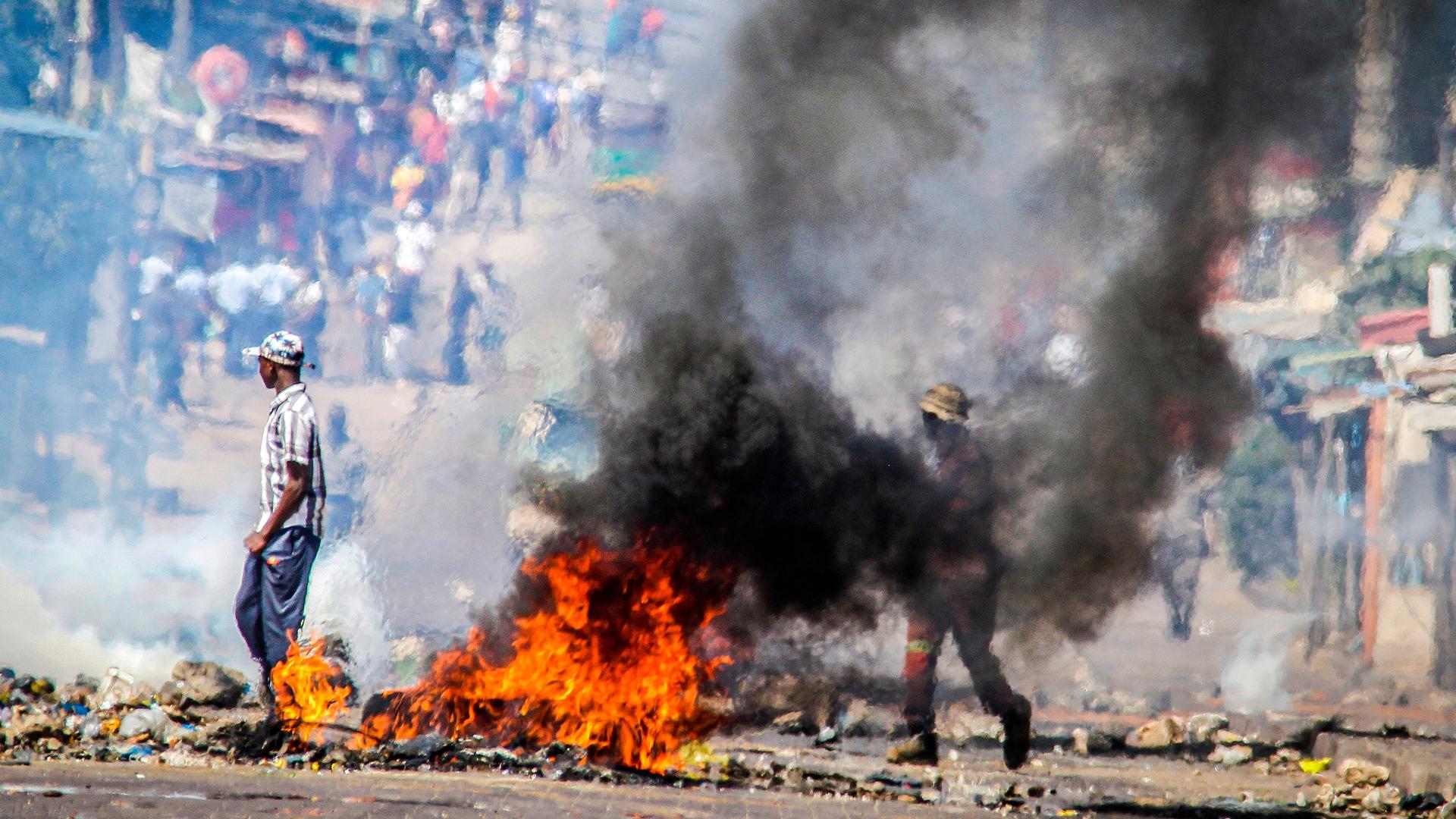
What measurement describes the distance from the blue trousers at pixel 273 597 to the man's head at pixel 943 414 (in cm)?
289

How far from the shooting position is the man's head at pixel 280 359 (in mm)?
6148

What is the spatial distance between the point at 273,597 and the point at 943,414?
3.16m

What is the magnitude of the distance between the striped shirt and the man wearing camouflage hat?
9.19 ft

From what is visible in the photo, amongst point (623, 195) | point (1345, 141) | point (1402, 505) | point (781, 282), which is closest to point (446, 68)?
point (623, 195)

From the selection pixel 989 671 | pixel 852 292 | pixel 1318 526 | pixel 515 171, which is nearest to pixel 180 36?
pixel 515 171

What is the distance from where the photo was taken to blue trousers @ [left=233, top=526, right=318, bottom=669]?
584 cm

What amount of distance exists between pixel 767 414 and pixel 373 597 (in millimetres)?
4056

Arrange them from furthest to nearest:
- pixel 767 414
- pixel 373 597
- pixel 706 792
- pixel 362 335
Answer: pixel 362 335 < pixel 373 597 < pixel 767 414 < pixel 706 792

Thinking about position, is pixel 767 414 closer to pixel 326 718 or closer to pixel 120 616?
pixel 326 718

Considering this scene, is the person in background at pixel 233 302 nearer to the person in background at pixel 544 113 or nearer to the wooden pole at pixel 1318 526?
the person in background at pixel 544 113

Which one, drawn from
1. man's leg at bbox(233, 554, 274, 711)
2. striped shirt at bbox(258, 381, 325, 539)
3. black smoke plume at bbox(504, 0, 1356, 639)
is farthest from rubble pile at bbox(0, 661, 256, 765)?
black smoke plume at bbox(504, 0, 1356, 639)

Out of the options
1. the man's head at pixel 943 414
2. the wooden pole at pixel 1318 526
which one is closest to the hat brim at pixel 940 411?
the man's head at pixel 943 414

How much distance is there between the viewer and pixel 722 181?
906 centimetres

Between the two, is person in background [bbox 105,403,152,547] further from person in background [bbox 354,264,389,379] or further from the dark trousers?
the dark trousers
